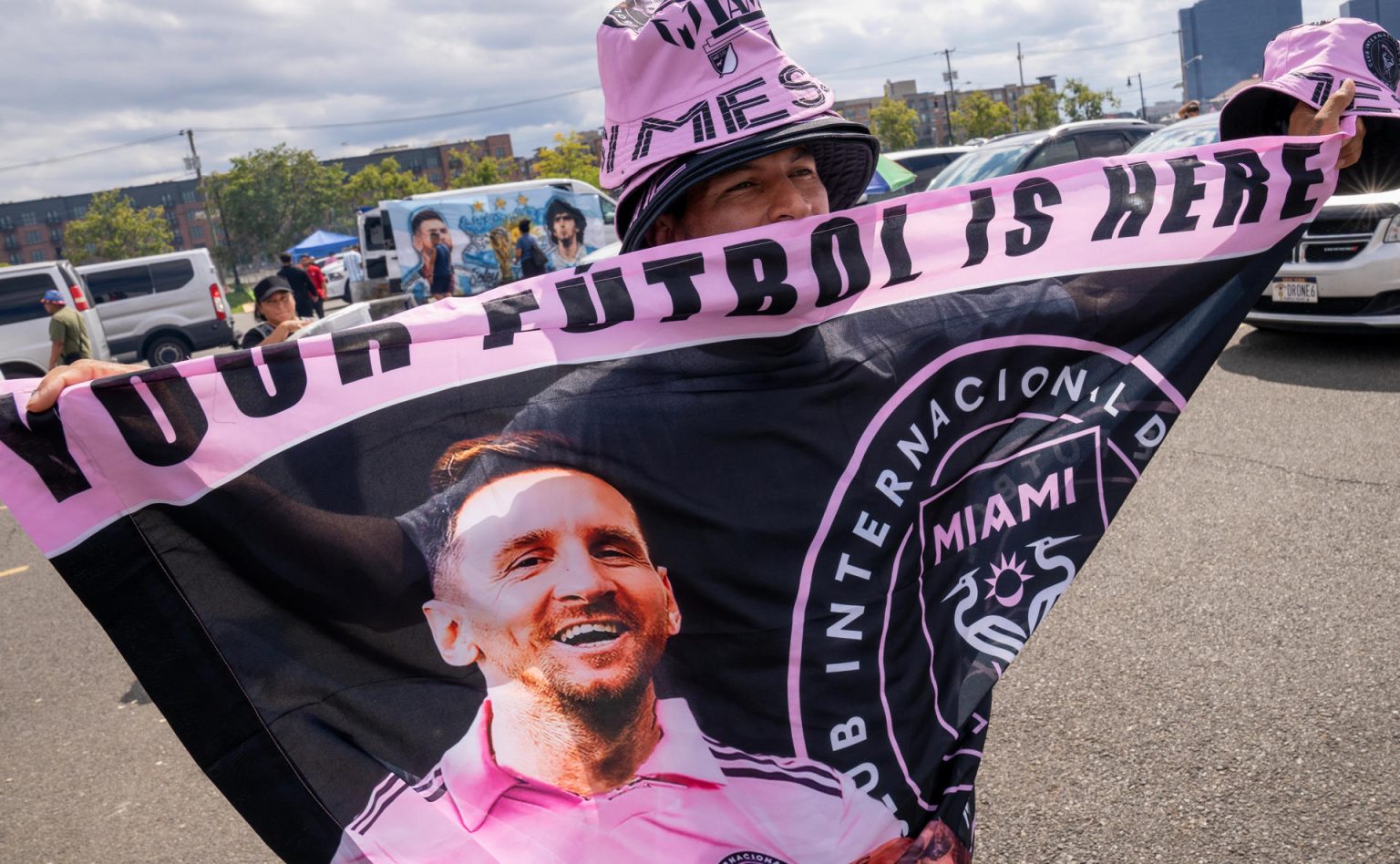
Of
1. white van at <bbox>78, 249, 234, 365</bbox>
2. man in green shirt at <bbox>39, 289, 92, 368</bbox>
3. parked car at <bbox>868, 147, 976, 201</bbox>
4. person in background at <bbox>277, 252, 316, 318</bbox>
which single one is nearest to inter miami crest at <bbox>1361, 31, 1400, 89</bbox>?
man in green shirt at <bbox>39, 289, 92, 368</bbox>

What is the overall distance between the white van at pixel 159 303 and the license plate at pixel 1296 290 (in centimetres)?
1951

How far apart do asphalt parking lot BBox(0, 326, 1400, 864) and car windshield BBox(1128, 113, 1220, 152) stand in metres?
3.53

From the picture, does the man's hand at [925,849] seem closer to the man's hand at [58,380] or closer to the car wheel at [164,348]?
the man's hand at [58,380]

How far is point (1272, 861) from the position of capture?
2.81 metres

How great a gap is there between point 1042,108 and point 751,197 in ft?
244

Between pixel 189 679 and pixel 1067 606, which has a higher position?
pixel 189 679

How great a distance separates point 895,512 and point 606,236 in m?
19.4

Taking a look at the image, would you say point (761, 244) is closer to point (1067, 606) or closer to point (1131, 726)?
point (1131, 726)

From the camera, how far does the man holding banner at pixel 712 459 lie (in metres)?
1.49

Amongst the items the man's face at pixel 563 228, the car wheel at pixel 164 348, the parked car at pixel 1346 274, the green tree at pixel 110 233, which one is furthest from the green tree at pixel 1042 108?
the parked car at pixel 1346 274

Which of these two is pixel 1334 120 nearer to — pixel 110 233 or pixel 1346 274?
pixel 1346 274

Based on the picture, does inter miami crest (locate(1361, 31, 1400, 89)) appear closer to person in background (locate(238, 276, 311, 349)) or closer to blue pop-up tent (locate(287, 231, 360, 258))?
person in background (locate(238, 276, 311, 349))

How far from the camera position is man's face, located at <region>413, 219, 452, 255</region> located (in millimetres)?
18312

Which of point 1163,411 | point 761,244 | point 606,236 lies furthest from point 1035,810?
point 606,236
